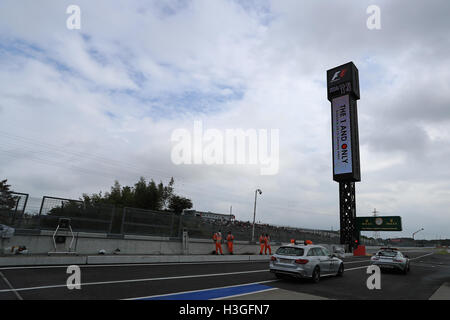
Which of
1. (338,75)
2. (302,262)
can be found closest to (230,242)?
(302,262)

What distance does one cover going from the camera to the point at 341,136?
1641 inches

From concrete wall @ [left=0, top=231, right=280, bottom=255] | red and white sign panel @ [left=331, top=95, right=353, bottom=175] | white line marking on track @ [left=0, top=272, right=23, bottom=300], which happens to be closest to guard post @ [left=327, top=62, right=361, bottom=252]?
red and white sign panel @ [left=331, top=95, right=353, bottom=175]

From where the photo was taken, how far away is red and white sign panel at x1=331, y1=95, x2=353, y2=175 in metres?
Answer: 40.8

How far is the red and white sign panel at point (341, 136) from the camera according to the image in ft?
134

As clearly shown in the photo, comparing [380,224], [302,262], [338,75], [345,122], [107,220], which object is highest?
[338,75]

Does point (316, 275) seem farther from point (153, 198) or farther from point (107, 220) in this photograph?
point (153, 198)

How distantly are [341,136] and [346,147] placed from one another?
5.94 feet

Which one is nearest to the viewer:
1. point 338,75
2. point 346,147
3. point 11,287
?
point 11,287

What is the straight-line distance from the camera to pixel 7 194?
13.1m

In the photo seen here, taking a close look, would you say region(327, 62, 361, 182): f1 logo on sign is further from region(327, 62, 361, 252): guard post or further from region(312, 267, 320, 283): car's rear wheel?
region(312, 267, 320, 283): car's rear wheel
